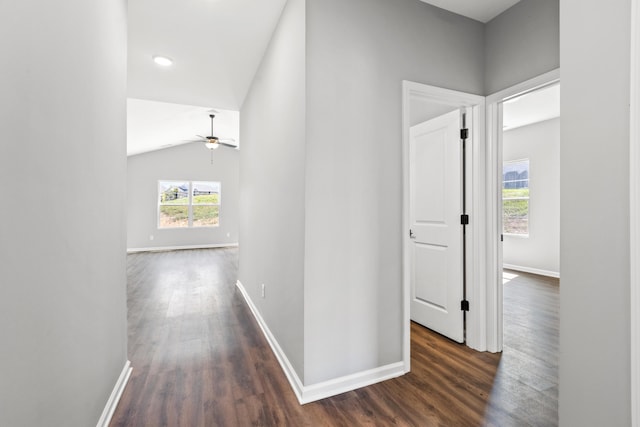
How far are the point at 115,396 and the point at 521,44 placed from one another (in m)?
3.74

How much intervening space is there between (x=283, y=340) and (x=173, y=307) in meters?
2.05

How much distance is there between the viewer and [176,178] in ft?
29.8

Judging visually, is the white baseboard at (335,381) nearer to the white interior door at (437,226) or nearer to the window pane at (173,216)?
the white interior door at (437,226)

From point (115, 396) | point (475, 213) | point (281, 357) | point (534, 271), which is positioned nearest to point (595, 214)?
point (475, 213)

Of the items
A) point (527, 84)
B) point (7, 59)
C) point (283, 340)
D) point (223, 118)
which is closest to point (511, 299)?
point (527, 84)

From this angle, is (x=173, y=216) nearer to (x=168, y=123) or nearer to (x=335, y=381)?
(x=168, y=123)

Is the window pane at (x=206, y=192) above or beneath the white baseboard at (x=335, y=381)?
above

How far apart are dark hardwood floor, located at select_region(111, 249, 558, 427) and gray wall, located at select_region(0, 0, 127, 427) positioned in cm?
46

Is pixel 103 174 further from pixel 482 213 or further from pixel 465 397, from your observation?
pixel 482 213

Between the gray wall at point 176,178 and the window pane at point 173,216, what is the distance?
0.16 m

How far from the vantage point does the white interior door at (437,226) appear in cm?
262

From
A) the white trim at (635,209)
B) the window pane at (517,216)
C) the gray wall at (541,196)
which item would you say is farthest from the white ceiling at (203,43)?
the window pane at (517,216)

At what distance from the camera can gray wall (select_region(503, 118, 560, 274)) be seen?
5.33 meters

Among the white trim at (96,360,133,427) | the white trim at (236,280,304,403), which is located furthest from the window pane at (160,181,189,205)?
the white trim at (96,360,133,427)
